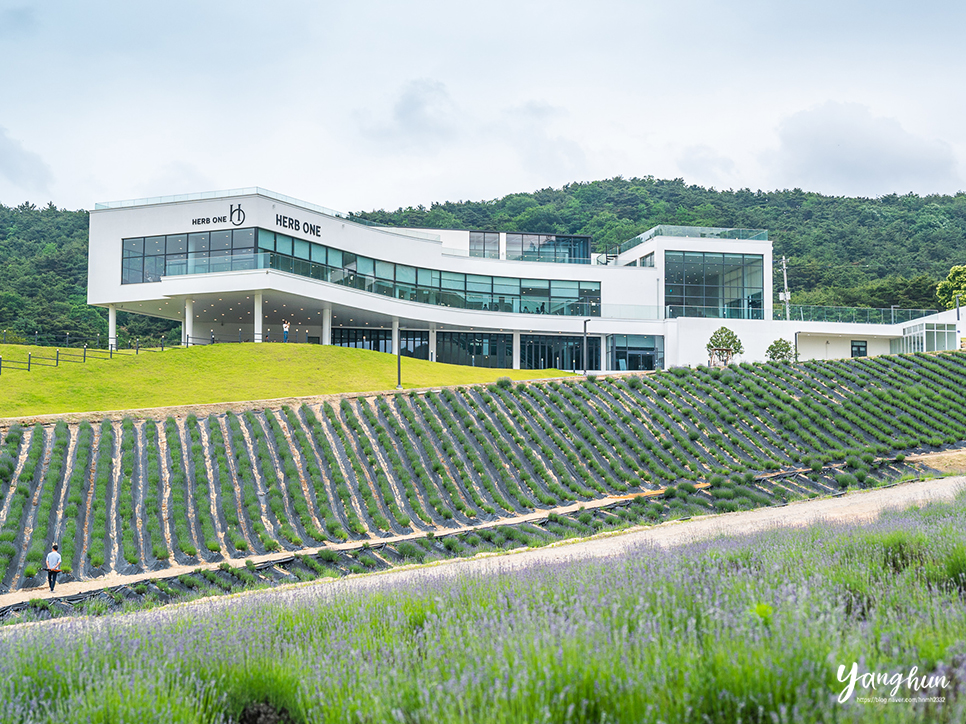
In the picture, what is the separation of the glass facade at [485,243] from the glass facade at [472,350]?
816 cm

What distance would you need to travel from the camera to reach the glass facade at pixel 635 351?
5091cm

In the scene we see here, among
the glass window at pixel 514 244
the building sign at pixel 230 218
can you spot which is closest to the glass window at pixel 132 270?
the building sign at pixel 230 218

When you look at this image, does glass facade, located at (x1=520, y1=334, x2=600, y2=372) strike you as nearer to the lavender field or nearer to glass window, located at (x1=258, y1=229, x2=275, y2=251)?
glass window, located at (x1=258, y1=229, x2=275, y2=251)

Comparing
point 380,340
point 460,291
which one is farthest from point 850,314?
point 380,340

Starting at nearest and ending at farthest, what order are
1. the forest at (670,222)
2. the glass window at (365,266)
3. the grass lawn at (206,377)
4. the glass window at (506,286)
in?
the grass lawn at (206,377)
the glass window at (365,266)
the glass window at (506,286)
the forest at (670,222)

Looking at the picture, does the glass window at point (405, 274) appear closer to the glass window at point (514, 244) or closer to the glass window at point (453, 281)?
the glass window at point (453, 281)

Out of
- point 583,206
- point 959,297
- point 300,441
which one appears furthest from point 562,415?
point 583,206

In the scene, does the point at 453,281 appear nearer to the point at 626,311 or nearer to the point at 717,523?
the point at 626,311

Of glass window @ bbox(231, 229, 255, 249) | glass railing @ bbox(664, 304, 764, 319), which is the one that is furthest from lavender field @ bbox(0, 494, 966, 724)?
glass railing @ bbox(664, 304, 764, 319)

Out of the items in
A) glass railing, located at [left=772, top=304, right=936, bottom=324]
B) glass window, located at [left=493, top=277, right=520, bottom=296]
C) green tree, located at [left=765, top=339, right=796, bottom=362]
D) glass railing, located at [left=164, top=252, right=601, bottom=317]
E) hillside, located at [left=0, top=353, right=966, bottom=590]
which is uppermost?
glass window, located at [left=493, top=277, right=520, bottom=296]

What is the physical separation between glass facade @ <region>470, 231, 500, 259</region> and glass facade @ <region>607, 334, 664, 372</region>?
12.0 m

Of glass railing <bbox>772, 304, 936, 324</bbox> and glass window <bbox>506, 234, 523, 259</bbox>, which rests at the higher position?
glass window <bbox>506, 234, 523, 259</bbox>

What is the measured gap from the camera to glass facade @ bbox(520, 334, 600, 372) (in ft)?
171

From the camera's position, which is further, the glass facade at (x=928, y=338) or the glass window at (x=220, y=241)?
the glass facade at (x=928, y=338)
